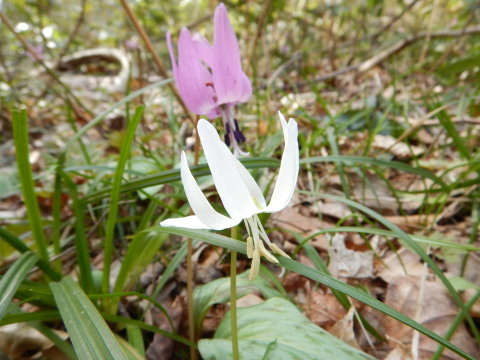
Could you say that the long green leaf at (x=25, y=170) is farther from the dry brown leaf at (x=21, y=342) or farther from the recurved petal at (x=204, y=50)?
the recurved petal at (x=204, y=50)

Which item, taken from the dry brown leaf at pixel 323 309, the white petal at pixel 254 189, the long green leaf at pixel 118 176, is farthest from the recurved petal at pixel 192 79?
the dry brown leaf at pixel 323 309

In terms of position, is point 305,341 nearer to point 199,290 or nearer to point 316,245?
point 199,290

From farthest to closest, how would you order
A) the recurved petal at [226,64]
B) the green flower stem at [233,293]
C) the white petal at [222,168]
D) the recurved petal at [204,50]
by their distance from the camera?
the recurved petal at [204,50] → the recurved petal at [226,64] → the green flower stem at [233,293] → the white petal at [222,168]

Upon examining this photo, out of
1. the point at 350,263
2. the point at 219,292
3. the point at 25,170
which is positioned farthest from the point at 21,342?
the point at 350,263

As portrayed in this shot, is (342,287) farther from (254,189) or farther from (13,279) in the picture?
(13,279)

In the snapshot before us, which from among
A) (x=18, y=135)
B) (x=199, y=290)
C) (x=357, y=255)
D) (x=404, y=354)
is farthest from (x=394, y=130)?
(x=18, y=135)

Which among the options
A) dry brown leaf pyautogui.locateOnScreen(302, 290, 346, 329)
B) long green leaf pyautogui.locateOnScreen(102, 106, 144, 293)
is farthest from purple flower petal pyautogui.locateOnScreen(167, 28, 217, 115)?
dry brown leaf pyautogui.locateOnScreen(302, 290, 346, 329)
